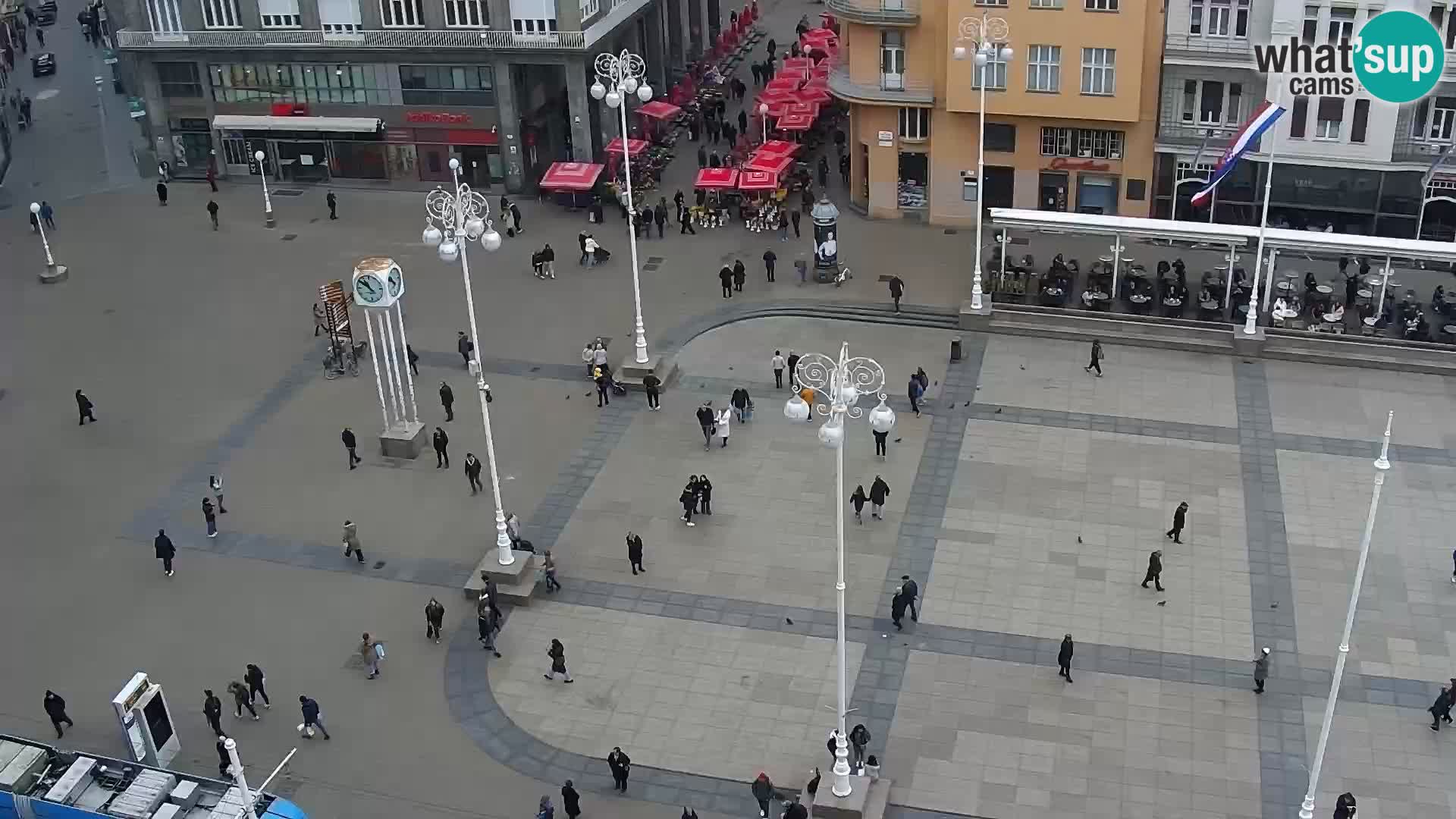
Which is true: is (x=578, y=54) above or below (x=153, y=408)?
above

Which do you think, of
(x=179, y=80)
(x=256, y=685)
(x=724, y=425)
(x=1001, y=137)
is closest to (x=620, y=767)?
(x=256, y=685)

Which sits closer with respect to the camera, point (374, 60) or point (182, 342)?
point (182, 342)

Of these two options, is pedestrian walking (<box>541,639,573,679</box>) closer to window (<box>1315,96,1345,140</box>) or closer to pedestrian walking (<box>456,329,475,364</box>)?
pedestrian walking (<box>456,329,475,364</box>)

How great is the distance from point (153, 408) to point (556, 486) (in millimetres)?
14166

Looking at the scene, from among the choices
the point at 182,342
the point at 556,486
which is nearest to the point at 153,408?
the point at 182,342

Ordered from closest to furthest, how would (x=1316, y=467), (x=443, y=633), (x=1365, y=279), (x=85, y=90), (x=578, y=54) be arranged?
(x=443, y=633) → (x=1316, y=467) → (x=1365, y=279) → (x=578, y=54) → (x=85, y=90)

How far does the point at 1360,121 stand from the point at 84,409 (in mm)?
42109

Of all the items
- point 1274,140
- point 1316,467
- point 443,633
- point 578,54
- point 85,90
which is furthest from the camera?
point 85,90

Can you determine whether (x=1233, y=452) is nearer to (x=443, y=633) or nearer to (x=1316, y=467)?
(x=1316, y=467)

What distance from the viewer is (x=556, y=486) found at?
41.9 m

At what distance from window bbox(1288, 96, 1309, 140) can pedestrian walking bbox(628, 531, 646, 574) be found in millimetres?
28609

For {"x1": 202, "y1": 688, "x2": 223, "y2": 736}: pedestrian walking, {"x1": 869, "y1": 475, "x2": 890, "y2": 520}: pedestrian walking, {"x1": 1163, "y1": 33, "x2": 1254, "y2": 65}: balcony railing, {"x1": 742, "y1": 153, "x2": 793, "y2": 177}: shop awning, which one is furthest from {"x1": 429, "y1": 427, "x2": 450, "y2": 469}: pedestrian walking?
{"x1": 1163, "y1": 33, "x2": 1254, "y2": 65}: balcony railing

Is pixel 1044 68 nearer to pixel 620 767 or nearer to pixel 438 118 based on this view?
pixel 438 118

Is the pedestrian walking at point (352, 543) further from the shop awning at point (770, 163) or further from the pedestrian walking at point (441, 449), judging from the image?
the shop awning at point (770, 163)
